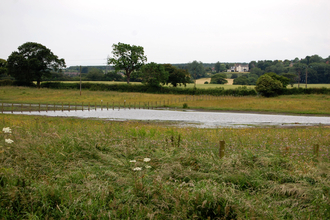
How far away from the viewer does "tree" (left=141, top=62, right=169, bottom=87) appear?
3565 inches

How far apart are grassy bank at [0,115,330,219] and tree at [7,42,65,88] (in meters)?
84.0

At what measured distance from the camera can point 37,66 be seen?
84.8m

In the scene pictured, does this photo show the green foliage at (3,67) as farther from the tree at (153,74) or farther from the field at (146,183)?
the field at (146,183)

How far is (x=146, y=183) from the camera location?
20.0 feet

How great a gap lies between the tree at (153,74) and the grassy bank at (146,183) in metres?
82.4

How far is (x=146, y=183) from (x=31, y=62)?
87.9 meters

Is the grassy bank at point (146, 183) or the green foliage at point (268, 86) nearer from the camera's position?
the grassy bank at point (146, 183)

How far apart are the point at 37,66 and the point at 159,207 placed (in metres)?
88.9

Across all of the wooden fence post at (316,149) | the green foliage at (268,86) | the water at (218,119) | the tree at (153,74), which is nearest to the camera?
the wooden fence post at (316,149)

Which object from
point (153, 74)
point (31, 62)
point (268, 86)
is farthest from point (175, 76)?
point (31, 62)

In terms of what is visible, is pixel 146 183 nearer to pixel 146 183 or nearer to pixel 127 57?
pixel 146 183

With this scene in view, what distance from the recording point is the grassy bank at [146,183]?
5.14 m

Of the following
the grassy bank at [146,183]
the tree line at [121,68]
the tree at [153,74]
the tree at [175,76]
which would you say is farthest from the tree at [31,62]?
the grassy bank at [146,183]

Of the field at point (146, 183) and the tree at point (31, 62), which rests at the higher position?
the tree at point (31, 62)
